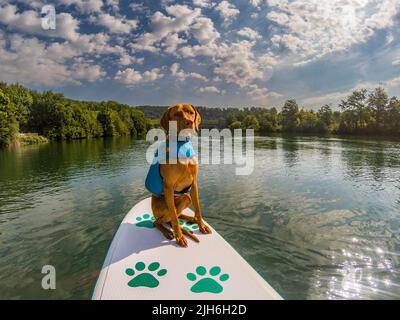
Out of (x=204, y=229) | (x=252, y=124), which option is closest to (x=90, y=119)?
(x=252, y=124)

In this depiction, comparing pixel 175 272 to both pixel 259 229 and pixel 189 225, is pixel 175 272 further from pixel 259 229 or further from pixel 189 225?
pixel 259 229

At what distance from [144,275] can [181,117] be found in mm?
2283

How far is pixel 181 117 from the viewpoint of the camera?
11.8ft

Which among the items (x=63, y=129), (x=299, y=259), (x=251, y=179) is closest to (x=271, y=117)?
(x=63, y=129)

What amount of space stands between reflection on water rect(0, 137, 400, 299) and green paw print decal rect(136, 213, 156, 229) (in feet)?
4.33

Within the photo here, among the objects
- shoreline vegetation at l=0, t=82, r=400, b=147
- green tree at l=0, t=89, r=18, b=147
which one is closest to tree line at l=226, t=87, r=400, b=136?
shoreline vegetation at l=0, t=82, r=400, b=147

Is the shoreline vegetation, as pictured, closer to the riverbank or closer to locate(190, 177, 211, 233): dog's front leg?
the riverbank

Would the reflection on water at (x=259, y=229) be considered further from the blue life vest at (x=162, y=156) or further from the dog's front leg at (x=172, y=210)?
the blue life vest at (x=162, y=156)

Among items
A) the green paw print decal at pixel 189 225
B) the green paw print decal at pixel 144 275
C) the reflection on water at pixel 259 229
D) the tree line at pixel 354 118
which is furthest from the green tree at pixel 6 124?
the tree line at pixel 354 118

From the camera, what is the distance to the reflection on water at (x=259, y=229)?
429 cm

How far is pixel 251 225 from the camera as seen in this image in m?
6.70

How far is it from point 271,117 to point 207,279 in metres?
108

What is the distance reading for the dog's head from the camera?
3.60 metres
